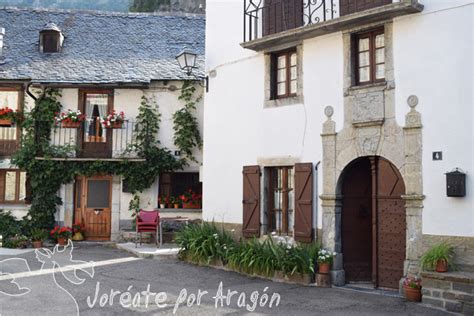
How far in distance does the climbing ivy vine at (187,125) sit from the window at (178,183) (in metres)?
0.53

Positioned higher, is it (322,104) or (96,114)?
(96,114)

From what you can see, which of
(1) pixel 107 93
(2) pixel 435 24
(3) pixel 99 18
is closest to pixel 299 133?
(2) pixel 435 24

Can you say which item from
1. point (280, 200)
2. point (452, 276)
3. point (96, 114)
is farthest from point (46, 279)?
point (96, 114)

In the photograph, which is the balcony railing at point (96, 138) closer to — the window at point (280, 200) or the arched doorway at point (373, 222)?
the window at point (280, 200)

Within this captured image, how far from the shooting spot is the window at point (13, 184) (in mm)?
16656

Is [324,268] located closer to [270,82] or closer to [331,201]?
[331,201]

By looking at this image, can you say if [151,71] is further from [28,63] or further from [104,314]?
[104,314]

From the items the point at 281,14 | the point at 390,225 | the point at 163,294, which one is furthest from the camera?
the point at 281,14

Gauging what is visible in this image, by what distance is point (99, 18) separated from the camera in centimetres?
1989

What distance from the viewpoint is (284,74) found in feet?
36.7

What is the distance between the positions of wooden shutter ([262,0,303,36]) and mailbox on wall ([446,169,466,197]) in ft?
13.3

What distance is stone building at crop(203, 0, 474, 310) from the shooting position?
859 centimetres

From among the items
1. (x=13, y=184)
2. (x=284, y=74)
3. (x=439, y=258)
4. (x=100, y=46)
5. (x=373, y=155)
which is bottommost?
(x=439, y=258)

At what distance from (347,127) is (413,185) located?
1.61m
